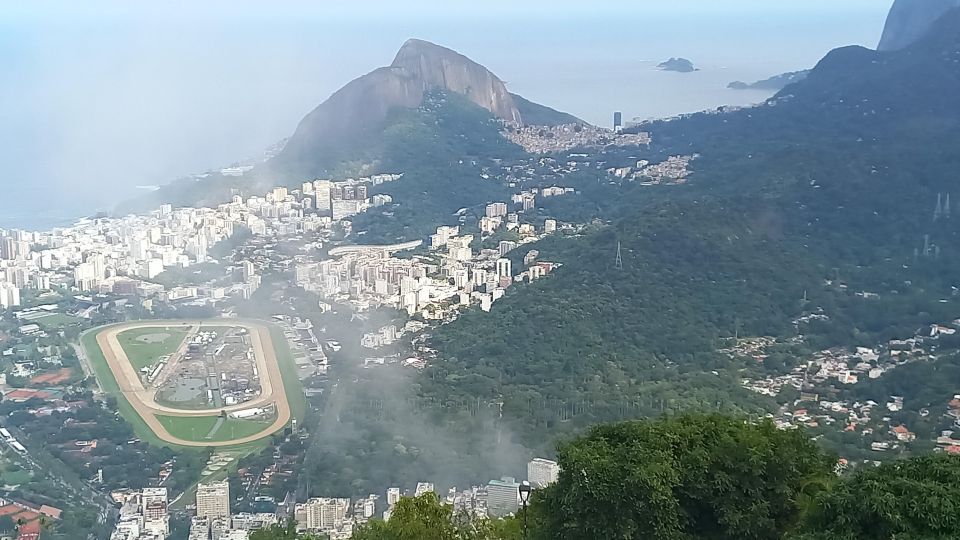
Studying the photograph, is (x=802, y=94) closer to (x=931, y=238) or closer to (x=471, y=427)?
(x=931, y=238)

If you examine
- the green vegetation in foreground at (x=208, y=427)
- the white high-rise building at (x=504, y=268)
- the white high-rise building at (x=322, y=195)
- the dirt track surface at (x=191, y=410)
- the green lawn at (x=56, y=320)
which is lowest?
the green vegetation in foreground at (x=208, y=427)

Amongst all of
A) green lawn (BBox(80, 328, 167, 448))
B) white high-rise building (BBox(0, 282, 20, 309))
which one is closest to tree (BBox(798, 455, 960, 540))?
green lawn (BBox(80, 328, 167, 448))

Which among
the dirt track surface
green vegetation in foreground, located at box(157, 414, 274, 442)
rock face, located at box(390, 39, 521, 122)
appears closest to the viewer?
green vegetation in foreground, located at box(157, 414, 274, 442)

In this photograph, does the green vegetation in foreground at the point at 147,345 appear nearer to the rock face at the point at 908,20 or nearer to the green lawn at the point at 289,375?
the green lawn at the point at 289,375

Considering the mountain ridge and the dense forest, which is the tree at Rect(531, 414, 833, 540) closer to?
the dense forest

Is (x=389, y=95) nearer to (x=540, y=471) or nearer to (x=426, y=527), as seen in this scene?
(x=540, y=471)

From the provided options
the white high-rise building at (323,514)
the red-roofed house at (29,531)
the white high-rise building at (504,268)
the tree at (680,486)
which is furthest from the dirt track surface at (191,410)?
the tree at (680,486)
